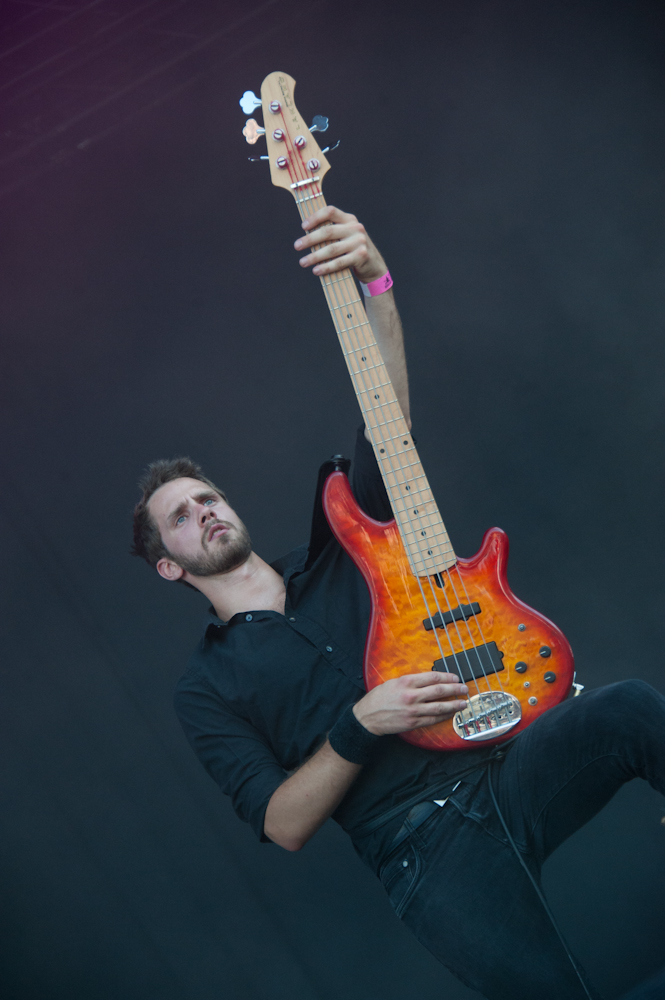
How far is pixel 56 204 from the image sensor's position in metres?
2.50

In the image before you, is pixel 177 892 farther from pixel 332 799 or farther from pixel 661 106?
pixel 661 106

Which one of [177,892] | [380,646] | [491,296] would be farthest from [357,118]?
[177,892]

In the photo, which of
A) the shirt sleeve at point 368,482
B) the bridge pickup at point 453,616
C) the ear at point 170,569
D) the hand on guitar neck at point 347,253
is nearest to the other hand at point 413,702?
the bridge pickup at point 453,616

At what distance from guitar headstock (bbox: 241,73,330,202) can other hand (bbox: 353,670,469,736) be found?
980mm

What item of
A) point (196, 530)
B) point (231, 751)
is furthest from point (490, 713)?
point (196, 530)

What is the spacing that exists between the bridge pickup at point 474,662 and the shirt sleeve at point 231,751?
1.49ft

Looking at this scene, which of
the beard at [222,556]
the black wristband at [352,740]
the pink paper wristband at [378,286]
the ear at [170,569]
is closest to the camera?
the black wristband at [352,740]

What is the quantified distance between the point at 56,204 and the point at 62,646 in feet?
4.56

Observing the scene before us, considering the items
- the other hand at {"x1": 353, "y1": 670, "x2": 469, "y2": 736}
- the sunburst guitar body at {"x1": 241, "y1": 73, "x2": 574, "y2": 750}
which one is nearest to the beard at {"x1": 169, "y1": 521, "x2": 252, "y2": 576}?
the sunburst guitar body at {"x1": 241, "y1": 73, "x2": 574, "y2": 750}

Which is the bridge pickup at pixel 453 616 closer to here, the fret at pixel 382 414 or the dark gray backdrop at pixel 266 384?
the fret at pixel 382 414

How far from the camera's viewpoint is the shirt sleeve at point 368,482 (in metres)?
1.76

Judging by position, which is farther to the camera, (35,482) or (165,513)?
(35,482)

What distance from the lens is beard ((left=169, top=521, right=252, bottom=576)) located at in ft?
6.23

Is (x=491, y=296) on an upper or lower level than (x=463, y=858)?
upper
